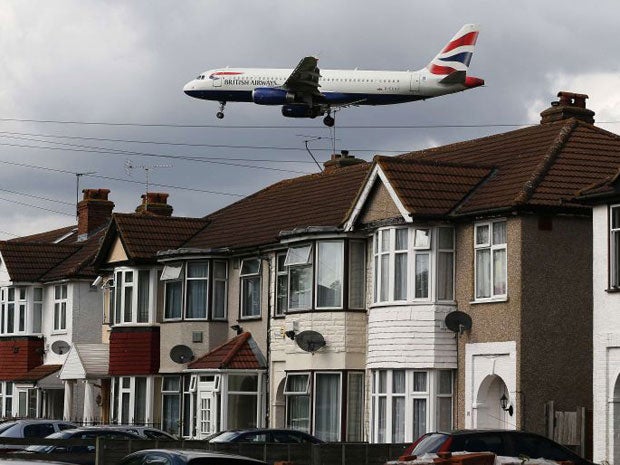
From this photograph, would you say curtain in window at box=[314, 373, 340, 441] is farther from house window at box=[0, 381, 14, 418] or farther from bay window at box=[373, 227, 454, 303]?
house window at box=[0, 381, 14, 418]

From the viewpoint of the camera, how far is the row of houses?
32.8 meters

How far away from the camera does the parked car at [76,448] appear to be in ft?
94.2

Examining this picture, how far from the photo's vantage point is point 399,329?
35.1m

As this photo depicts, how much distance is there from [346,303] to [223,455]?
1964 cm

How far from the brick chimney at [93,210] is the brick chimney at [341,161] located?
1226 cm

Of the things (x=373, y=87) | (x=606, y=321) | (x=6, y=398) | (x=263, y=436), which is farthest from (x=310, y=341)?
(x=373, y=87)

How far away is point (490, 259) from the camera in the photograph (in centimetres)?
3378

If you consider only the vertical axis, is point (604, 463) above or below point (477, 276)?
below

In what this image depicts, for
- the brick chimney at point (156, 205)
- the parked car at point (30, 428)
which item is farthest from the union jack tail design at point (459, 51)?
the parked car at point (30, 428)

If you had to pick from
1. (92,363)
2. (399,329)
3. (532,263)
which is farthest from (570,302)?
(92,363)

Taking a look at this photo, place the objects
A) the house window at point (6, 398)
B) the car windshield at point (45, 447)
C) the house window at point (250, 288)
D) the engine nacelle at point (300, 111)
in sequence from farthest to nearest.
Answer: the engine nacelle at point (300, 111)
the house window at point (6, 398)
the house window at point (250, 288)
the car windshield at point (45, 447)

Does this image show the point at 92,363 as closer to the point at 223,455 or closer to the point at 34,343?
the point at 34,343

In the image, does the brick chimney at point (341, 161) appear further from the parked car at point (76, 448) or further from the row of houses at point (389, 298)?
the parked car at point (76, 448)

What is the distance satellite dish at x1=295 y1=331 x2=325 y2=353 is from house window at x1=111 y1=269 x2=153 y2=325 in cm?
925
